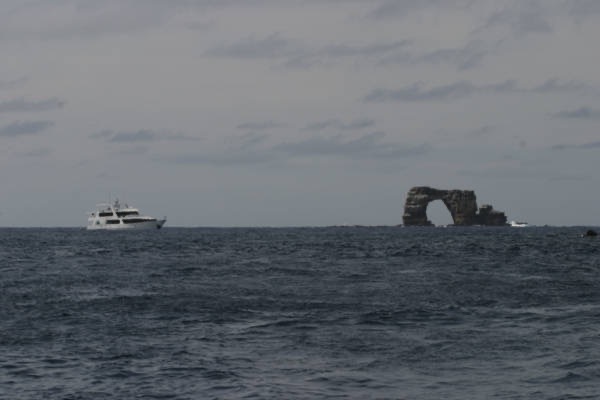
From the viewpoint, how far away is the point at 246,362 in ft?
68.2

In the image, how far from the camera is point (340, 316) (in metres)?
29.9

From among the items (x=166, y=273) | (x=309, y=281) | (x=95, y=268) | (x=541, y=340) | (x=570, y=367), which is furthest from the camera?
(x=95, y=268)

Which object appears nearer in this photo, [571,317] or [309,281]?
[571,317]

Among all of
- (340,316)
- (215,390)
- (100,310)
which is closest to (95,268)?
(100,310)

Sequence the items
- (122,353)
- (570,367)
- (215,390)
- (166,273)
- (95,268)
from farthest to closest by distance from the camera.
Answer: (95,268), (166,273), (122,353), (570,367), (215,390)

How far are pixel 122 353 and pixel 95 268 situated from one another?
36.3 m

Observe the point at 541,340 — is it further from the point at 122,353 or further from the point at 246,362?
the point at 122,353

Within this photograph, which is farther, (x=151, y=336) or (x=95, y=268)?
(x=95, y=268)

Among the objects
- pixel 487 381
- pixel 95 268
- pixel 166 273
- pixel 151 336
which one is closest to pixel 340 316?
pixel 151 336

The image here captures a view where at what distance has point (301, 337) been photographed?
2494 cm

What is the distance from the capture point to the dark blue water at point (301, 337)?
18109mm

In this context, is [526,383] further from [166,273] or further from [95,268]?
[95,268]

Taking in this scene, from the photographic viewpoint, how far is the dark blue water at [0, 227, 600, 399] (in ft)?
59.4

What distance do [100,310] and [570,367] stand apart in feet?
59.0
